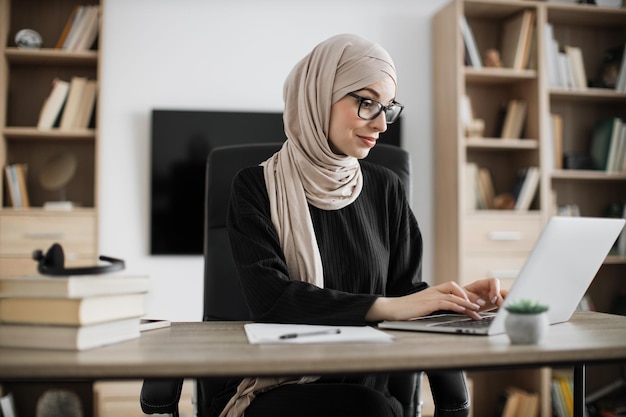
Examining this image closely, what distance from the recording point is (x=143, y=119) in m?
3.39

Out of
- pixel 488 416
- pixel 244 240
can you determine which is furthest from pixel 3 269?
pixel 488 416

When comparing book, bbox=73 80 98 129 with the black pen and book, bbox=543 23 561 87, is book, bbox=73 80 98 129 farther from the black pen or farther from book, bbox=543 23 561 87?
the black pen

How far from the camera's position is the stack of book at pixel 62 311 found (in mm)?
901

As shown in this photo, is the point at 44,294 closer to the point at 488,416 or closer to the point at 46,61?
the point at 46,61

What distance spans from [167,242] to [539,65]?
2.19 m

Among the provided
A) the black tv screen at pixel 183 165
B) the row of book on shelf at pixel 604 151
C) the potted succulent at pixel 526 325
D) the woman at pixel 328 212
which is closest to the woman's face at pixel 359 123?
the woman at pixel 328 212

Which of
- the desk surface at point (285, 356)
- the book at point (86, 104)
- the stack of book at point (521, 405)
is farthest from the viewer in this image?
the stack of book at point (521, 405)

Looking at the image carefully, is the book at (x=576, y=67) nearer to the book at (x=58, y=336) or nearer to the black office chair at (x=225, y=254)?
the black office chair at (x=225, y=254)

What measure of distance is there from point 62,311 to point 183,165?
8.24 feet

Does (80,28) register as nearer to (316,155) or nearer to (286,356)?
(316,155)

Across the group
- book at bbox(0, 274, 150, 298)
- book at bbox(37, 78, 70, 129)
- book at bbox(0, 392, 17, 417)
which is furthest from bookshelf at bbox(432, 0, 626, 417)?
book at bbox(0, 274, 150, 298)

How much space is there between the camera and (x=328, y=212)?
61.7 inches

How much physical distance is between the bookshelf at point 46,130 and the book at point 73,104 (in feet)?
0.14

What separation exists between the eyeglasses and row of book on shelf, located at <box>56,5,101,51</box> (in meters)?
2.20
